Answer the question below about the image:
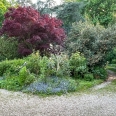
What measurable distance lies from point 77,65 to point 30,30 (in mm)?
3419

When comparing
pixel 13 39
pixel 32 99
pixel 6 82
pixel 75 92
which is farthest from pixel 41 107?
pixel 13 39

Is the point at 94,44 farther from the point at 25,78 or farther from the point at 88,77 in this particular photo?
the point at 25,78

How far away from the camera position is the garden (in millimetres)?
11328

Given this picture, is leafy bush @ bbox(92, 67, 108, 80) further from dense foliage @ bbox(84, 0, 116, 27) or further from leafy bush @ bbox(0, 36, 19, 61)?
dense foliage @ bbox(84, 0, 116, 27)

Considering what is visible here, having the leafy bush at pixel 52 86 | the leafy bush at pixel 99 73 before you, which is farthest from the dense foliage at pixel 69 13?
the leafy bush at pixel 52 86

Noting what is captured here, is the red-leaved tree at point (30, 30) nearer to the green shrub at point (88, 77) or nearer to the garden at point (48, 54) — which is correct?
the garden at point (48, 54)

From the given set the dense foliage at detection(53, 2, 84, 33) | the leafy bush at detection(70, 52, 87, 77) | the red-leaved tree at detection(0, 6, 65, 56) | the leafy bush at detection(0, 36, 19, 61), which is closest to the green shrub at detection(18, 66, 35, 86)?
the leafy bush at detection(70, 52, 87, 77)

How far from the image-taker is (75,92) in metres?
10.6

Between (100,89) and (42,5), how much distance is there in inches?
518

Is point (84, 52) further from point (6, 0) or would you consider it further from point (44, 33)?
point (6, 0)

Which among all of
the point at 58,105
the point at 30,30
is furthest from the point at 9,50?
the point at 58,105

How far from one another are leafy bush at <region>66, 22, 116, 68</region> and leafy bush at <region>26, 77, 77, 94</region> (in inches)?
121

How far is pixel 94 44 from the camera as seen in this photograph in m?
14.3

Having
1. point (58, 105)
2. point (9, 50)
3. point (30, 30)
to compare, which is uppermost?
point (30, 30)
